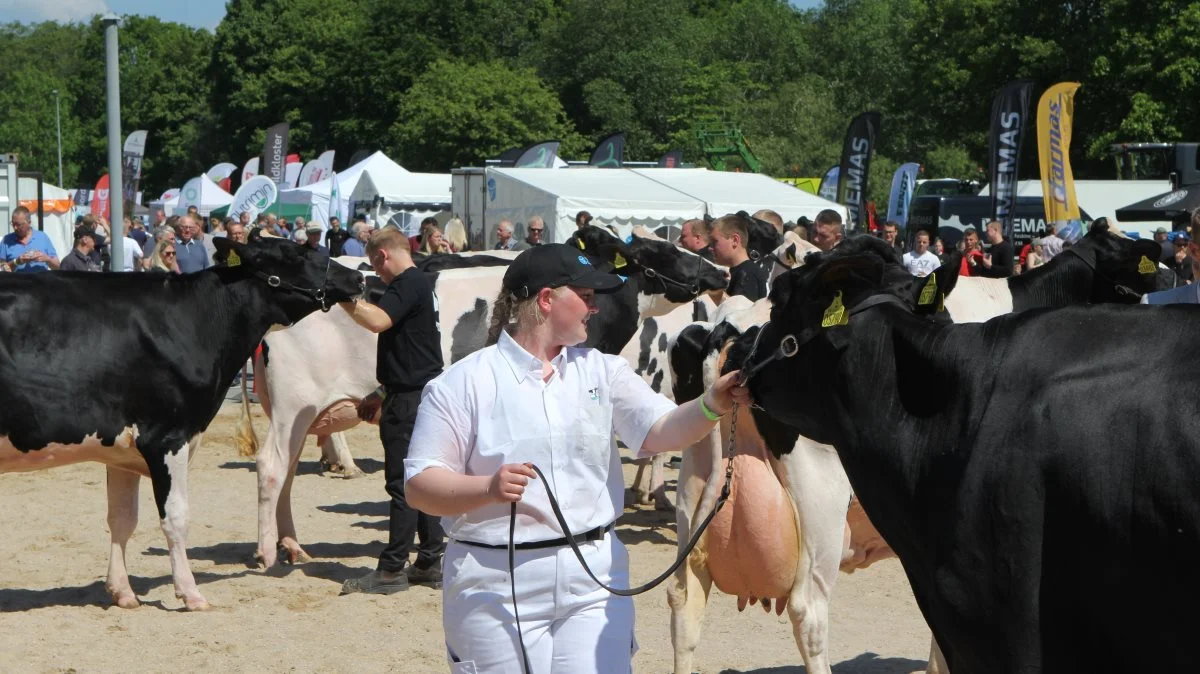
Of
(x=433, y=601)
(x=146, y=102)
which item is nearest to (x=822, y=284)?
(x=433, y=601)

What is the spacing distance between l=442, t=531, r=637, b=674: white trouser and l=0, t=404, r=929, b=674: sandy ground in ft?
10.3

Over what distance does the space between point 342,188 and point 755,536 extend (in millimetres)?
35069

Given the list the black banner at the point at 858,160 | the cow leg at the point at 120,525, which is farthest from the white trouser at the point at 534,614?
the black banner at the point at 858,160

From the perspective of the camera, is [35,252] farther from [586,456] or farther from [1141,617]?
[1141,617]

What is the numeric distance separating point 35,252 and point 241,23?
7414cm

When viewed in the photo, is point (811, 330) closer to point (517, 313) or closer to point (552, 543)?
point (517, 313)

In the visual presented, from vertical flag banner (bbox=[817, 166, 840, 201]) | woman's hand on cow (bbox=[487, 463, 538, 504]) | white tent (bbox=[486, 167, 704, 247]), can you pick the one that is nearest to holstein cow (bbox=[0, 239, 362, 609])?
woman's hand on cow (bbox=[487, 463, 538, 504])

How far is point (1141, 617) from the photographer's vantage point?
10.6 feet

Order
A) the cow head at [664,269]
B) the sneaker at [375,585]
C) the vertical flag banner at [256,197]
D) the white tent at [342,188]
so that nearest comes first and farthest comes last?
the sneaker at [375,585] < the cow head at [664,269] < the vertical flag banner at [256,197] < the white tent at [342,188]

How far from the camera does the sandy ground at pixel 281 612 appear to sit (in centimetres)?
714

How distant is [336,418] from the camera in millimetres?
9875

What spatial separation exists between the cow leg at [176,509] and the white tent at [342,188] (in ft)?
92.1

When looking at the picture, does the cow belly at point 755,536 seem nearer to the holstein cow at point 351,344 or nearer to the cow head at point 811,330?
the cow head at point 811,330

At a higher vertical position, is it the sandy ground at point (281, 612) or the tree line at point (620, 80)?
the tree line at point (620, 80)
